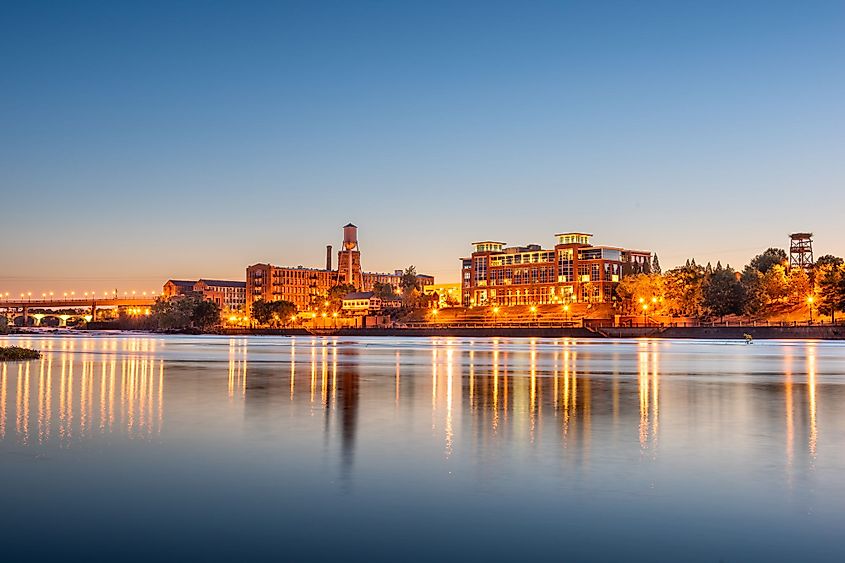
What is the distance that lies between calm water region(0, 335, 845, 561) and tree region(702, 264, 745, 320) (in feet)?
439

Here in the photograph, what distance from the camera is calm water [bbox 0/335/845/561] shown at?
954 cm

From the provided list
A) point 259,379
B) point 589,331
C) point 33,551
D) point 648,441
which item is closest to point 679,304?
point 589,331

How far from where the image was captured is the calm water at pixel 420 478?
9539 millimetres

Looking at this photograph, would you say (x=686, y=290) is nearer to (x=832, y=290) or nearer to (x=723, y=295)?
(x=723, y=295)

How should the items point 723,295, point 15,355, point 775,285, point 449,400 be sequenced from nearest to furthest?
point 449,400
point 15,355
point 723,295
point 775,285

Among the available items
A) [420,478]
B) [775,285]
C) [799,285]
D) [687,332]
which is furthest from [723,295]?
[420,478]

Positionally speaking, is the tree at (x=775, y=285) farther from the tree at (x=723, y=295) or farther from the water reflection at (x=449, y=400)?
the water reflection at (x=449, y=400)

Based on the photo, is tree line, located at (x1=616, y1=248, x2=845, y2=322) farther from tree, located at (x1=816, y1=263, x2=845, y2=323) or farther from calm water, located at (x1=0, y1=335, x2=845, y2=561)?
calm water, located at (x1=0, y1=335, x2=845, y2=561)

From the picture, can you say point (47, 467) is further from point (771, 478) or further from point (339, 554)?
point (771, 478)

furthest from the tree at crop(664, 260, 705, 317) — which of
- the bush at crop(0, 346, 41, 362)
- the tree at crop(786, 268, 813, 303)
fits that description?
the bush at crop(0, 346, 41, 362)

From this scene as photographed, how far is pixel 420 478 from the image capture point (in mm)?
13398

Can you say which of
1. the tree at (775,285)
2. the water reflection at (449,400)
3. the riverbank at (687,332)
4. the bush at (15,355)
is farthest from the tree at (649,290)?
the bush at (15,355)

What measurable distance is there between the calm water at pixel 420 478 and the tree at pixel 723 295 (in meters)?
134

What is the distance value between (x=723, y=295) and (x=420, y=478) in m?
151
